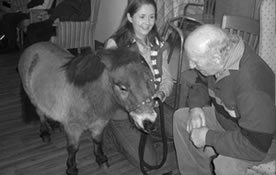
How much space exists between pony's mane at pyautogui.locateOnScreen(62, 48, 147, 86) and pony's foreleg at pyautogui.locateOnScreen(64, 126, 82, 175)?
1.25ft

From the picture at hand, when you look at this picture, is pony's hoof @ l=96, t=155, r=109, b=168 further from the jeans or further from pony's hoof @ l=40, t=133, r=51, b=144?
the jeans

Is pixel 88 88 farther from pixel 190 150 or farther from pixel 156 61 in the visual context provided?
pixel 190 150

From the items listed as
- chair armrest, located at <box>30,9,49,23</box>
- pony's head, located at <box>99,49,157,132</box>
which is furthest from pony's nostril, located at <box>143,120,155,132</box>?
chair armrest, located at <box>30,9,49,23</box>

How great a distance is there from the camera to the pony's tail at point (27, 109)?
235 cm

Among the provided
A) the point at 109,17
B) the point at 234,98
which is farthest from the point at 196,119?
the point at 109,17

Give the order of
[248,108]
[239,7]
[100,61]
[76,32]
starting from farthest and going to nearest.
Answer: [76,32] < [239,7] < [100,61] < [248,108]

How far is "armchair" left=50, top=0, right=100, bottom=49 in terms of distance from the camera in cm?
370

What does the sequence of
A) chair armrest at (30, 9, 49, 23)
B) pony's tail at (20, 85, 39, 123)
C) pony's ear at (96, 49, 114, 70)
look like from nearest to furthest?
pony's ear at (96, 49, 114, 70) < pony's tail at (20, 85, 39, 123) < chair armrest at (30, 9, 49, 23)

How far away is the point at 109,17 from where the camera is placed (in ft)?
14.3

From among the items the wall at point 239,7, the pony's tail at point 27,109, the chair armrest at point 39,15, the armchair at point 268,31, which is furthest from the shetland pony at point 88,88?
the chair armrest at point 39,15

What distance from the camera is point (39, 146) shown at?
2332 mm

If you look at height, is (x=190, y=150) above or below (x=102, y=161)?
above

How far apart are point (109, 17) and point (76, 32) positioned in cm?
75

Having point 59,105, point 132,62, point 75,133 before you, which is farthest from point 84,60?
point 75,133
